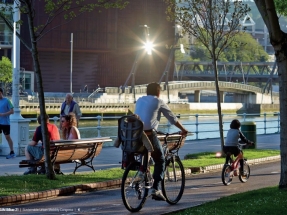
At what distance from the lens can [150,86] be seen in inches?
461

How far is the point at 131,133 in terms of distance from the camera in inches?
436

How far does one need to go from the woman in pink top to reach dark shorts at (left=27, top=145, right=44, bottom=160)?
6.01 feet

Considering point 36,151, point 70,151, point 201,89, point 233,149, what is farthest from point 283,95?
point 201,89

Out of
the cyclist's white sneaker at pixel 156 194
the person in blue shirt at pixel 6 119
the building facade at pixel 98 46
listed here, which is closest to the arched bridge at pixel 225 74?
the building facade at pixel 98 46

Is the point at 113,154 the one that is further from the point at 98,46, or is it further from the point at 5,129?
the point at 98,46

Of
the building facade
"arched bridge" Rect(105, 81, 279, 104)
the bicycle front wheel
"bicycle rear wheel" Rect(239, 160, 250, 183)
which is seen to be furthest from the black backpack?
the building facade

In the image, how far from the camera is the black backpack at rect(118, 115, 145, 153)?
11.0 metres

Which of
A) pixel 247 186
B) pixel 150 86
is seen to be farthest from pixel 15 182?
pixel 247 186

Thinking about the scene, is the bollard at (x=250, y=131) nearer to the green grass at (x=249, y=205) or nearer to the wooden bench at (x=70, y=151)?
the wooden bench at (x=70, y=151)

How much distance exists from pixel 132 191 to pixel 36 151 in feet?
14.9

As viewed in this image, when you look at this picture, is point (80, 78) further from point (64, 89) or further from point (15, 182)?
point (15, 182)

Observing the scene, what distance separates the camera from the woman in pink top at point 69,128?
55.9 ft

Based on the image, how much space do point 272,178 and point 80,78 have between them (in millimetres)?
90321

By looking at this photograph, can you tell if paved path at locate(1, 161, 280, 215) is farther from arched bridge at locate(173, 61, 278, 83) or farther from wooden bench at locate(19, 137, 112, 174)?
arched bridge at locate(173, 61, 278, 83)
